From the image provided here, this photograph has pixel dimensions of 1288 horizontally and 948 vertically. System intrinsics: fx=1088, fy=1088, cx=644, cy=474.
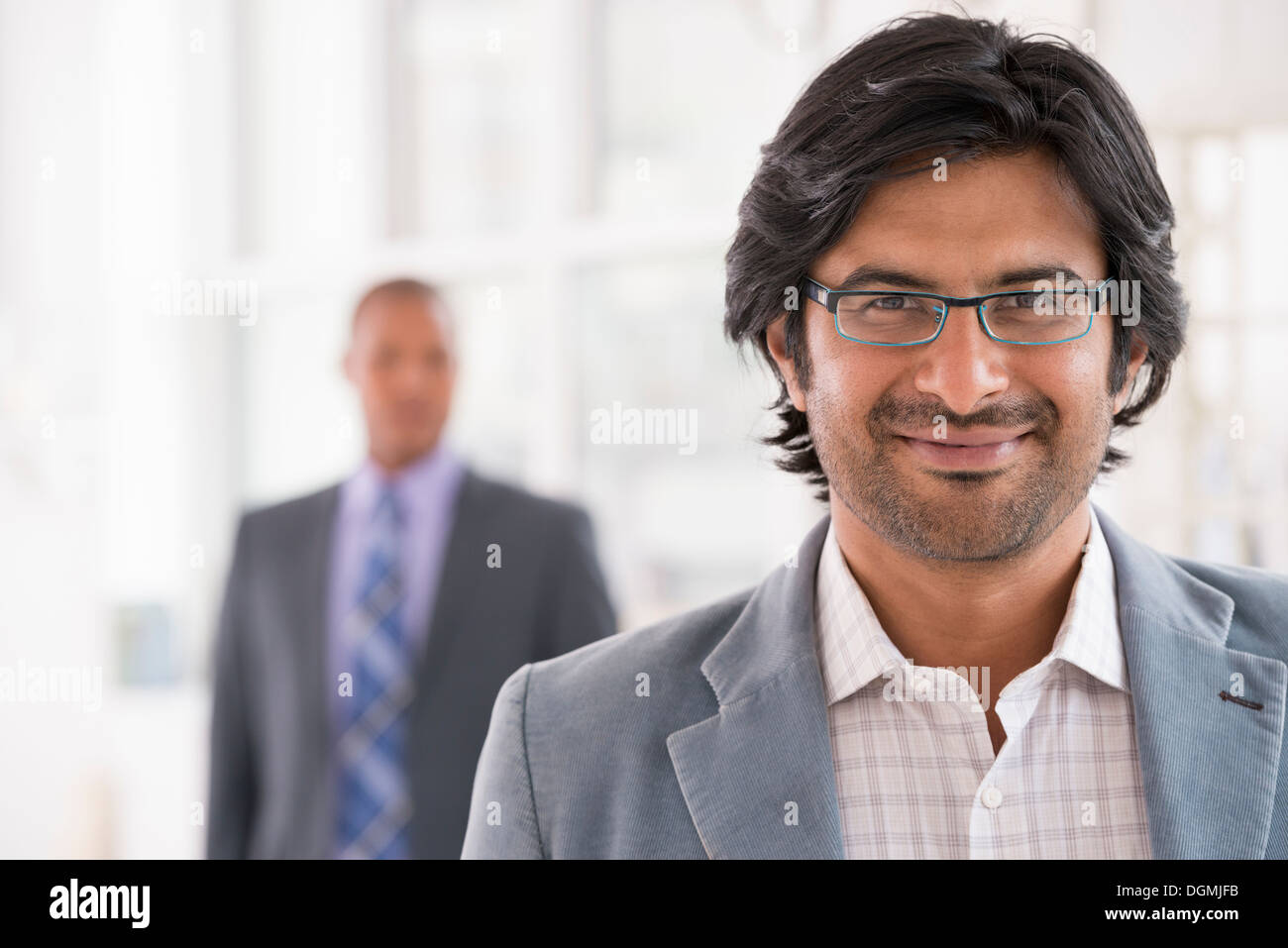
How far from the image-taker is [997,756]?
94 centimetres

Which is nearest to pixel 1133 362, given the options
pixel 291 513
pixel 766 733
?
pixel 766 733

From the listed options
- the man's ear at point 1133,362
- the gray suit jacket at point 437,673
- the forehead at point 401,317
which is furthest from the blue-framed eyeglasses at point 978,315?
the forehead at point 401,317

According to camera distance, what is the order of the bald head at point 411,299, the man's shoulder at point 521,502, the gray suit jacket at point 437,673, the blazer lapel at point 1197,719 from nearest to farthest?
the blazer lapel at point 1197,719 < the gray suit jacket at point 437,673 < the man's shoulder at point 521,502 < the bald head at point 411,299

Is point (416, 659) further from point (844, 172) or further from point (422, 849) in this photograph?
point (844, 172)

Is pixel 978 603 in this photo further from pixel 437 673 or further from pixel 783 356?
pixel 437 673

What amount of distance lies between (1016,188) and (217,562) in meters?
2.47

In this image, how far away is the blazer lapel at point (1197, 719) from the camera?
883 millimetres

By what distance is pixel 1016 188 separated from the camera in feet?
3.08

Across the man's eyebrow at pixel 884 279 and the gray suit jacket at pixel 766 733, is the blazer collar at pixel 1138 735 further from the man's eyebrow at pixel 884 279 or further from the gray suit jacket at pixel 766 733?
the man's eyebrow at pixel 884 279

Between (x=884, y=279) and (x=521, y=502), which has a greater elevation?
(x=884, y=279)

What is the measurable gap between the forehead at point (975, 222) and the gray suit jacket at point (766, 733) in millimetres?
284

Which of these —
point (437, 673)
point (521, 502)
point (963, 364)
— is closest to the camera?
point (963, 364)

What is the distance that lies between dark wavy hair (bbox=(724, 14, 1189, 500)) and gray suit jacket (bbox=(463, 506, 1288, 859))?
23 centimetres

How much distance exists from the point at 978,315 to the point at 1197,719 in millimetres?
387
